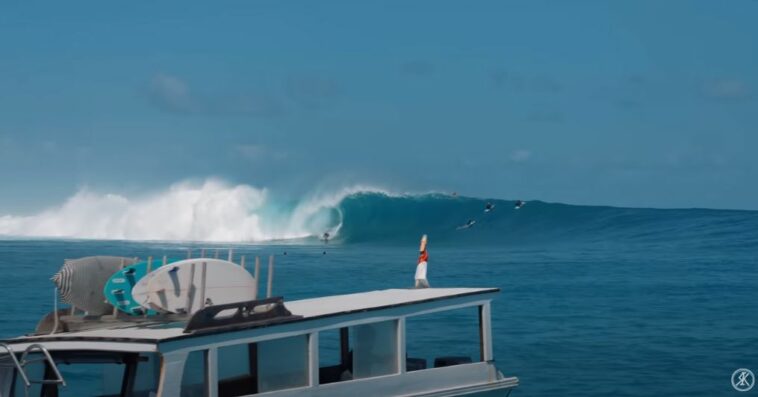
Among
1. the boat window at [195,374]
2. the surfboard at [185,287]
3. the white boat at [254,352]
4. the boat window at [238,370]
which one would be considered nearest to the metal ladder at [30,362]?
the white boat at [254,352]

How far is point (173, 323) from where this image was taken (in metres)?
10.1

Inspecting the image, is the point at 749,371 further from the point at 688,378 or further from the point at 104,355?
the point at 104,355

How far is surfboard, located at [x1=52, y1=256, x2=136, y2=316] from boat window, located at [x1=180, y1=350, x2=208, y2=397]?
164 centimetres

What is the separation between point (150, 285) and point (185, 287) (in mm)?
311

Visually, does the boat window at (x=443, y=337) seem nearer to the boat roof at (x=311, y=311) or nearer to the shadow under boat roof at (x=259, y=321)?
the boat roof at (x=311, y=311)

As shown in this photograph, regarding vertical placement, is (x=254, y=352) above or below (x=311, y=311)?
below

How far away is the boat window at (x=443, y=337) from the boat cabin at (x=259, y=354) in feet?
19.6

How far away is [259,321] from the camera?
966 cm

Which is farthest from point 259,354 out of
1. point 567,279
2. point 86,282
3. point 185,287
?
point 567,279

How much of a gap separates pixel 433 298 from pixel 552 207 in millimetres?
A: 58401

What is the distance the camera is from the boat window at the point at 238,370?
10.3 metres

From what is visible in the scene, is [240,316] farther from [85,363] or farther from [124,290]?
[124,290]

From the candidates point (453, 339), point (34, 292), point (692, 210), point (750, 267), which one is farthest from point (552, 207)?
point (453, 339)

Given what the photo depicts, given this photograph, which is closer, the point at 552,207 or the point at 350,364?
the point at 350,364
